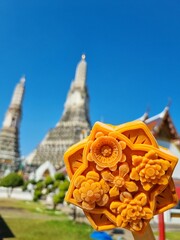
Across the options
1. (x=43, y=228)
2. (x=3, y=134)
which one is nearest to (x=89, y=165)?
(x=43, y=228)

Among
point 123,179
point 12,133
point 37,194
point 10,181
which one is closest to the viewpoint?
point 123,179

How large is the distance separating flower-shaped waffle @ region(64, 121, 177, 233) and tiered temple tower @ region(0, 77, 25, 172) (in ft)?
144

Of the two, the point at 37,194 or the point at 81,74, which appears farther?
the point at 81,74

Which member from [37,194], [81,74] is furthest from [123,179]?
[81,74]

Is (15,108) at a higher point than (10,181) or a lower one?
higher

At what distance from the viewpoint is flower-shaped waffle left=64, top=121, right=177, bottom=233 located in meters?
3.55

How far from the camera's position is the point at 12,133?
50.2 metres

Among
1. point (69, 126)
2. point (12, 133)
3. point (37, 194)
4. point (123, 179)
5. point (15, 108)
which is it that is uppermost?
point (15, 108)

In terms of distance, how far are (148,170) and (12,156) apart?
46.6m

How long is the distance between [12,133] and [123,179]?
49.5m

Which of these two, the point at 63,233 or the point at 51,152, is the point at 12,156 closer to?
the point at 51,152

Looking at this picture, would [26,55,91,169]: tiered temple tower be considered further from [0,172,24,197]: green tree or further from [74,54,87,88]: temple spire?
[0,172,24,197]: green tree

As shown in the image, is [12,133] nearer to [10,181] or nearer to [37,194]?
[10,181]

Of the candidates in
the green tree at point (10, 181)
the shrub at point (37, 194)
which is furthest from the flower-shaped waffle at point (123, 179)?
the green tree at point (10, 181)
